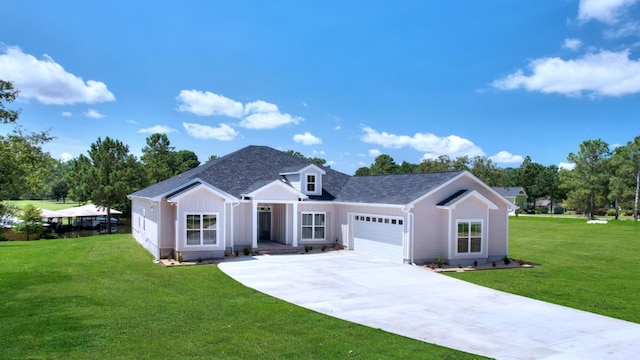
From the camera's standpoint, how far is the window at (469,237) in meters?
19.5

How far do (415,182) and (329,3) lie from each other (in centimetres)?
986

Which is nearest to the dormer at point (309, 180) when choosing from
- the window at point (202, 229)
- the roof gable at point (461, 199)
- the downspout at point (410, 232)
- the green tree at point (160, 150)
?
the window at point (202, 229)

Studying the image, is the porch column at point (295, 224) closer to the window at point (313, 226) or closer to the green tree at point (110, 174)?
the window at point (313, 226)

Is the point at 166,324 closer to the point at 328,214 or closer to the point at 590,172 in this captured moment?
the point at 328,214

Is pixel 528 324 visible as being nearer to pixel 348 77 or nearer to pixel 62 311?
pixel 62 311

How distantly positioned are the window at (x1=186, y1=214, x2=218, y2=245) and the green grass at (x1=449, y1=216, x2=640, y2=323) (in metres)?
10.9

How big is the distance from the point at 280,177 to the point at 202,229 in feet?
24.9

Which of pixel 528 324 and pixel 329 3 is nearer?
pixel 528 324

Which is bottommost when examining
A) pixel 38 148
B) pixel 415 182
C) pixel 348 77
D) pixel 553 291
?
pixel 553 291

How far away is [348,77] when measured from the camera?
30969 mm

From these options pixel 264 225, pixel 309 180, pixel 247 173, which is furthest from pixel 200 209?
pixel 264 225

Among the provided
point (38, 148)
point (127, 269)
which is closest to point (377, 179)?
point (127, 269)

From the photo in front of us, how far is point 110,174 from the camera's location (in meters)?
40.6

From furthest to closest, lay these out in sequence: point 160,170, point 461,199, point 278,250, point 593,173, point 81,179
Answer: point 593,173 → point 160,170 → point 81,179 → point 278,250 → point 461,199
